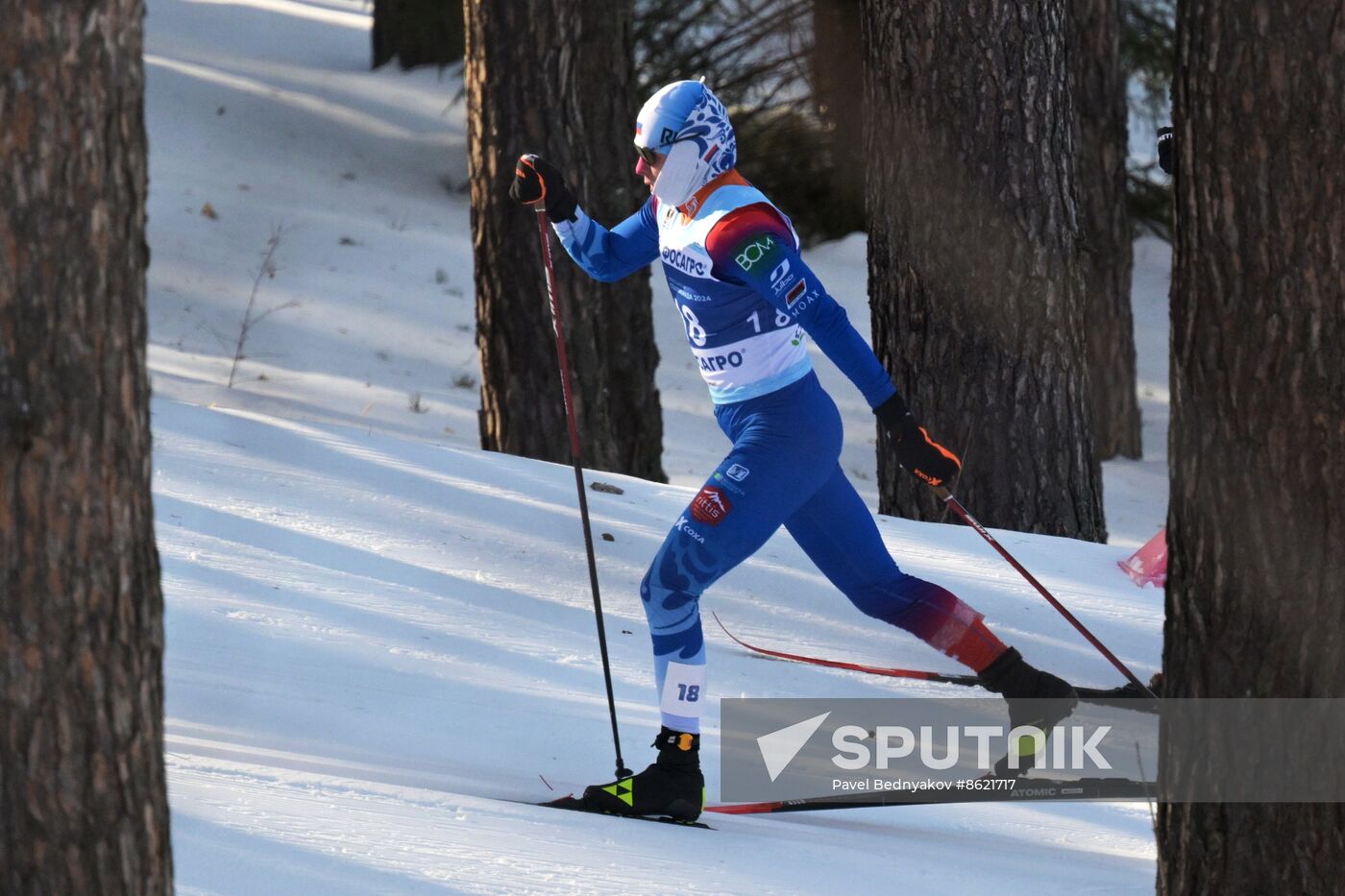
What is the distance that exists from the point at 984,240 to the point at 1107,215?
590cm

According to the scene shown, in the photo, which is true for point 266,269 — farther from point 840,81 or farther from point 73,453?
point 73,453

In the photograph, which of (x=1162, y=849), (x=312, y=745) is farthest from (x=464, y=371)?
(x=1162, y=849)

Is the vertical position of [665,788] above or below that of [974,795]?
above

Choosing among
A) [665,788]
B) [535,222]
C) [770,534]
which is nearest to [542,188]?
[770,534]

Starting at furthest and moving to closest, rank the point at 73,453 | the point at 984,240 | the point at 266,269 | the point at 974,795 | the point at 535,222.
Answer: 1. the point at 266,269
2. the point at 535,222
3. the point at 984,240
4. the point at 974,795
5. the point at 73,453

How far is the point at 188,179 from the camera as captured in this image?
16234 millimetres

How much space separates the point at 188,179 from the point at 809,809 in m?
13.1

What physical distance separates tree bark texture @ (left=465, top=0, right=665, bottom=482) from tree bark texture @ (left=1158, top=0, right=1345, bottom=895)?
200 inches

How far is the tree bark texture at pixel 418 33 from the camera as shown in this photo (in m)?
16.9

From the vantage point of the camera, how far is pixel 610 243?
532 centimetres

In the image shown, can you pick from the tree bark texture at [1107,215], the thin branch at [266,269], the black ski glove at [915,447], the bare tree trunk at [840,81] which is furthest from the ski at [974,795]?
the bare tree trunk at [840,81]

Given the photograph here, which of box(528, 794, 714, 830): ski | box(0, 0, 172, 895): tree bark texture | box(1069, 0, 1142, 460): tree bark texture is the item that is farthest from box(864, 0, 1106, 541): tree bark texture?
box(0, 0, 172, 895): tree bark texture

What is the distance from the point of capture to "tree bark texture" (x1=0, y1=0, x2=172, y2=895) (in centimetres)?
233

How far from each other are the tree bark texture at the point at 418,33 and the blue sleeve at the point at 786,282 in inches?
483
